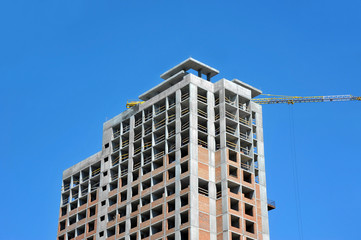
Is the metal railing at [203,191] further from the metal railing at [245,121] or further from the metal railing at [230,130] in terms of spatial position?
the metal railing at [245,121]

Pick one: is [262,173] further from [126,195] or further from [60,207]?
[60,207]

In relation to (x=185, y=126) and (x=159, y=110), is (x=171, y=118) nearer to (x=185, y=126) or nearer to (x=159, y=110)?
(x=185, y=126)

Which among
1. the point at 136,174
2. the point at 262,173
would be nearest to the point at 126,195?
the point at 136,174

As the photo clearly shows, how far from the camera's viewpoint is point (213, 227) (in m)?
122

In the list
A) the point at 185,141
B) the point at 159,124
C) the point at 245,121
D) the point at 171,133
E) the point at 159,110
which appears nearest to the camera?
the point at 185,141

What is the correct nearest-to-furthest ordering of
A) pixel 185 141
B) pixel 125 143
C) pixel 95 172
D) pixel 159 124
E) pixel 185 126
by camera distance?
pixel 185 141 < pixel 185 126 < pixel 159 124 < pixel 125 143 < pixel 95 172

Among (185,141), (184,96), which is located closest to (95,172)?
(184,96)

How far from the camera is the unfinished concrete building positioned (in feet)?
407

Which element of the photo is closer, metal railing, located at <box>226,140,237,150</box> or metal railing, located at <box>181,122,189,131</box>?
metal railing, located at <box>226,140,237,150</box>

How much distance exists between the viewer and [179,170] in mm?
127562

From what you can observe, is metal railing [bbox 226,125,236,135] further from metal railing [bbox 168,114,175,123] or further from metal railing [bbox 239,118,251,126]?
metal railing [bbox 168,114,175,123]

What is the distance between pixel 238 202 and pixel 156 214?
1484 cm

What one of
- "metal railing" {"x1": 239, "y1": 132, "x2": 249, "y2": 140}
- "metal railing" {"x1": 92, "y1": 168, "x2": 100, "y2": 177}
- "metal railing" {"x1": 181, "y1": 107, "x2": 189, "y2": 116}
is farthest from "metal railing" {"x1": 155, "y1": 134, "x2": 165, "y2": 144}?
"metal railing" {"x1": 92, "y1": 168, "x2": 100, "y2": 177}

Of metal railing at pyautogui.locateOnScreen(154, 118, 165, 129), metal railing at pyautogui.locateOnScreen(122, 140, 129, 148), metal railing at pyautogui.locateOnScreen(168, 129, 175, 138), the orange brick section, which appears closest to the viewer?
the orange brick section
